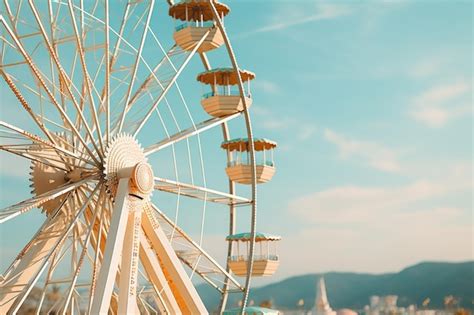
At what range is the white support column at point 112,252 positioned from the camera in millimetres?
17125

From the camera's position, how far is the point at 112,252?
58.5 ft

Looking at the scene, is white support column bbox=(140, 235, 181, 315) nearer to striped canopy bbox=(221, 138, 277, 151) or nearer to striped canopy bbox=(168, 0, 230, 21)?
striped canopy bbox=(221, 138, 277, 151)

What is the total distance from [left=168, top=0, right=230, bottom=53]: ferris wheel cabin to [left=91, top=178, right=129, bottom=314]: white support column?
6.18m

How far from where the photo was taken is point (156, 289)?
64.8 ft

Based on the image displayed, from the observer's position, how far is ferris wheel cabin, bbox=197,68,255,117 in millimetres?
23234

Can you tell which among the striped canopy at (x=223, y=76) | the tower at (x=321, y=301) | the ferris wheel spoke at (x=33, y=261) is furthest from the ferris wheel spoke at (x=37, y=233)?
the tower at (x=321, y=301)

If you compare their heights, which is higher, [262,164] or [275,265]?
[262,164]

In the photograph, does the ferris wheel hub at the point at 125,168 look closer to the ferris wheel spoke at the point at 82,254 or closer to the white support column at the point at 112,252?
the white support column at the point at 112,252

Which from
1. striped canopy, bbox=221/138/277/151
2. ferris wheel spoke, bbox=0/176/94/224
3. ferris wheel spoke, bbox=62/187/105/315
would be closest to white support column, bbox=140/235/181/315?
ferris wheel spoke, bbox=62/187/105/315

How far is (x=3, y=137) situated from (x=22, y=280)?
380cm

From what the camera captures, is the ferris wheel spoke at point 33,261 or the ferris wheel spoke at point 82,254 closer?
the ferris wheel spoke at point 82,254

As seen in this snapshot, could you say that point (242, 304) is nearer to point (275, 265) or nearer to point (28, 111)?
point (275, 265)

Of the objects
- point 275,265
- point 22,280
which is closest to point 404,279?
point 275,265

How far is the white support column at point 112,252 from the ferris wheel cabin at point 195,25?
6182 millimetres
